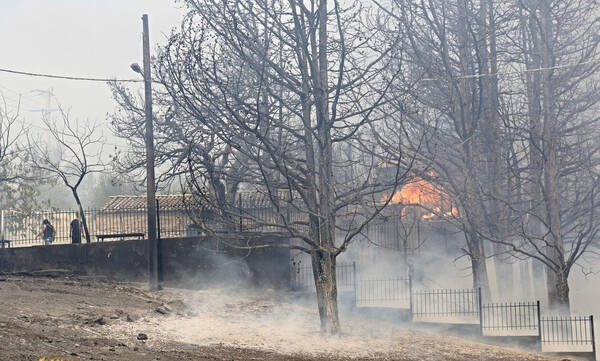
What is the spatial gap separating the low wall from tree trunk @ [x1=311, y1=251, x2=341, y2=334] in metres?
5.54

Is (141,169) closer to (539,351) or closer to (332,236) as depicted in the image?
(332,236)

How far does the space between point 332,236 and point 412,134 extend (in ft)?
30.6

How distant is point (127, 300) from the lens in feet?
55.8

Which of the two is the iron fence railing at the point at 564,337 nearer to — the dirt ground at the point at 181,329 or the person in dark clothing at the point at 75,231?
the dirt ground at the point at 181,329

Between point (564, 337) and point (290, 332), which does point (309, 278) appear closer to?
point (290, 332)

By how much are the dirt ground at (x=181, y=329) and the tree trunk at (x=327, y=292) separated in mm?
310

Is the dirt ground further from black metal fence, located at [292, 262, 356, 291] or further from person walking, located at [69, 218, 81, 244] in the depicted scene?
person walking, located at [69, 218, 81, 244]

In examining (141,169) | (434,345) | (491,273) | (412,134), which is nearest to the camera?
(434,345)

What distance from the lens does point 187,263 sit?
20.5 meters

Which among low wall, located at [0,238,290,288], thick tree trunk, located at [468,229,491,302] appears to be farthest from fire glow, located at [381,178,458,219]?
low wall, located at [0,238,290,288]

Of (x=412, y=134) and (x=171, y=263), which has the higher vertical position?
(x=412, y=134)

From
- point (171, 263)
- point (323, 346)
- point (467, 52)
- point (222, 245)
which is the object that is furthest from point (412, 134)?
point (323, 346)

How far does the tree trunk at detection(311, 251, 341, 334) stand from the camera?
14703 millimetres

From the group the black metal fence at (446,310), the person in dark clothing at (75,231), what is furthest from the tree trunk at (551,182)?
the person in dark clothing at (75,231)
